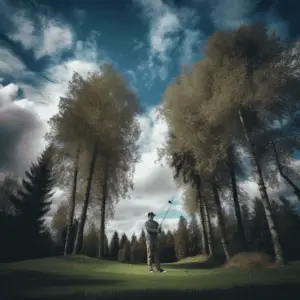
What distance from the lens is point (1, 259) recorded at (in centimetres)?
1930

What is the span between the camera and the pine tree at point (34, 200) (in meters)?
22.0

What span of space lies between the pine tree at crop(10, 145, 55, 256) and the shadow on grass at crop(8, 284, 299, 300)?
20.7 meters

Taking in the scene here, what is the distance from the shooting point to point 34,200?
23.8 meters

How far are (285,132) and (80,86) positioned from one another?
11.8 metres

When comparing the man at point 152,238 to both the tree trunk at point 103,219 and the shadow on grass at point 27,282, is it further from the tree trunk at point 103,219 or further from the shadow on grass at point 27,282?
the tree trunk at point 103,219

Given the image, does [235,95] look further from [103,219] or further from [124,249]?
[124,249]

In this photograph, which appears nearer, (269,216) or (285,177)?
(269,216)

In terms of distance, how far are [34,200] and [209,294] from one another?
24411 millimetres

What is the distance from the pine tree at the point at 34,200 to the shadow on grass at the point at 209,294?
20.7 m

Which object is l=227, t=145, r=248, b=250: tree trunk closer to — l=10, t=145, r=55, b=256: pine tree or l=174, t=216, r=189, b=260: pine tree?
l=10, t=145, r=55, b=256: pine tree

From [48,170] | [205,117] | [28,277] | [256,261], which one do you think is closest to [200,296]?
[28,277]

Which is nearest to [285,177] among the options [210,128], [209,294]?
[210,128]

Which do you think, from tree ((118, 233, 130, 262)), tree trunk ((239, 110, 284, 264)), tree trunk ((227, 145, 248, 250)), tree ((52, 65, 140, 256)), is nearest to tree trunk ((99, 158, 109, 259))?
tree ((52, 65, 140, 256))

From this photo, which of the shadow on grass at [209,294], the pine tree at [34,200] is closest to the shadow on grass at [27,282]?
the shadow on grass at [209,294]
